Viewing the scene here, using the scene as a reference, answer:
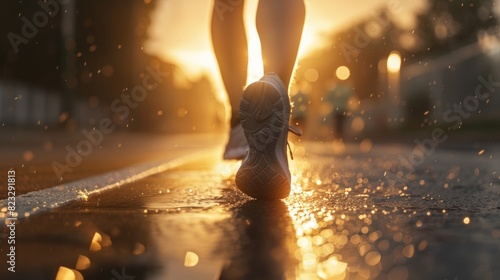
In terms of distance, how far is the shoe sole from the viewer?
11.7 ft

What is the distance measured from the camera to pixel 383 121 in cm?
3675

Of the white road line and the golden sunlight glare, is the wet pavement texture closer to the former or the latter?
the white road line

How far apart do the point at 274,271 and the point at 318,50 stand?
83.9m

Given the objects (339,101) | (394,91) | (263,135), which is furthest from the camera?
(394,91)

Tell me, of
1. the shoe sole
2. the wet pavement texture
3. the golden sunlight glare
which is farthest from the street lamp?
the shoe sole

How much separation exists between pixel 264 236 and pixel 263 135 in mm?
919

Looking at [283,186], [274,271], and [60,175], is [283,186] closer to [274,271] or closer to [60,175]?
[274,271]

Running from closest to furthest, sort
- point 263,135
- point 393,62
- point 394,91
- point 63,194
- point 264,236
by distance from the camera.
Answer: point 264,236 → point 263,135 → point 63,194 → point 393,62 → point 394,91

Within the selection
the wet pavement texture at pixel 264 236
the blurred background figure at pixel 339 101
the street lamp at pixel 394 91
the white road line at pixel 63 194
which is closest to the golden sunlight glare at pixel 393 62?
the street lamp at pixel 394 91

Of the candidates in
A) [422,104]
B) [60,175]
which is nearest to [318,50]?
[422,104]

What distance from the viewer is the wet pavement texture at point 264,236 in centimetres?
216

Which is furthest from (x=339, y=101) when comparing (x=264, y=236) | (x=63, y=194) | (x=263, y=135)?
(x=264, y=236)

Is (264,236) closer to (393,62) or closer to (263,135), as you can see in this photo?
(263,135)

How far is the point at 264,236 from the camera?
8.86 feet
